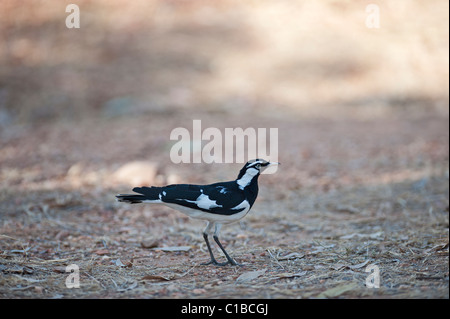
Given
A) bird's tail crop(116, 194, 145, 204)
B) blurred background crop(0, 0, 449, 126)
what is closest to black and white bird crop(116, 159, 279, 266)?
bird's tail crop(116, 194, 145, 204)

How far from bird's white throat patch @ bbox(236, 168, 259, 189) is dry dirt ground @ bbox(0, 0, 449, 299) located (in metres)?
0.63

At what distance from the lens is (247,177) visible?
4309 millimetres

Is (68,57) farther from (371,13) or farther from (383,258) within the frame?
(383,258)

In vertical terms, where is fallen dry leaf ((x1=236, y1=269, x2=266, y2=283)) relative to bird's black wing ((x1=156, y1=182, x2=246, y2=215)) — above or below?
below

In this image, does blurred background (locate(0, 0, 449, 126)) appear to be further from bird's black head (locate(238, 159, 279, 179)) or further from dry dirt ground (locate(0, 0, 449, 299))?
bird's black head (locate(238, 159, 279, 179))

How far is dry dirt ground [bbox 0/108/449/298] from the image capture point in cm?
352

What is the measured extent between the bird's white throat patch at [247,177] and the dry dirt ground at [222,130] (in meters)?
0.63

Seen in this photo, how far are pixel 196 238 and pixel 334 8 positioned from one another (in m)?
8.85

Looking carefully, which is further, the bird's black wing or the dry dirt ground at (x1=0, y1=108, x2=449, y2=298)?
the bird's black wing

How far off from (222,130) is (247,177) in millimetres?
5124

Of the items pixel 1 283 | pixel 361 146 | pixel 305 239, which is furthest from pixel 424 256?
pixel 361 146

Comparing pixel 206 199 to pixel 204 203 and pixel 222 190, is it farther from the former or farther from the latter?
pixel 222 190

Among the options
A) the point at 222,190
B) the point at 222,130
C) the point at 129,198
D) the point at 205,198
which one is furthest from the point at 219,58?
the point at 129,198

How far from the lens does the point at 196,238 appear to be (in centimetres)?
502
